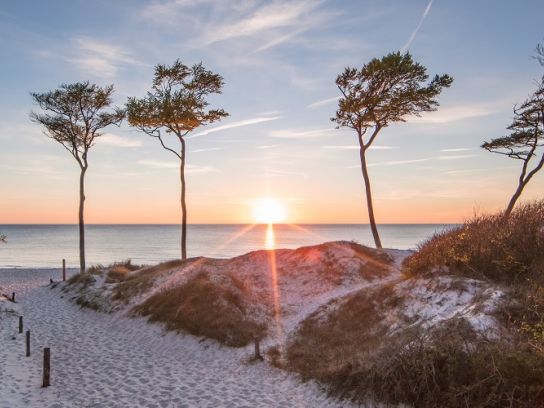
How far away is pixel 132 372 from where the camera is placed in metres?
16.5

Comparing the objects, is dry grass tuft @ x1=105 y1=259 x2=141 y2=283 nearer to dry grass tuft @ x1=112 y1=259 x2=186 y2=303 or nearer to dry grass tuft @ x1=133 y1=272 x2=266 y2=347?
dry grass tuft @ x1=112 y1=259 x2=186 y2=303

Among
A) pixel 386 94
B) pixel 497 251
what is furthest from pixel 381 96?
pixel 497 251

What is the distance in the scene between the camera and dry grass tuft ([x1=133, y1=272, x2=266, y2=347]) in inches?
792

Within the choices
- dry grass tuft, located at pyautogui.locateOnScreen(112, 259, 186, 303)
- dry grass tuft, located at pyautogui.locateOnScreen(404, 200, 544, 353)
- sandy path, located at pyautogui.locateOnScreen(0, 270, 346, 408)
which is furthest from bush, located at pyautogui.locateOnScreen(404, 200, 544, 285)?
dry grass tuft, located at pyautogui.locateOnScreen(112, 259, 186, 303)

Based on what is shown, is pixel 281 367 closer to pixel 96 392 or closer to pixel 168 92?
pixel 96 392

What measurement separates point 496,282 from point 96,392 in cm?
1523


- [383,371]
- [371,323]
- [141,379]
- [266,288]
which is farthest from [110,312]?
[383,371]

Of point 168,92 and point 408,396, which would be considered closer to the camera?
point 408,396

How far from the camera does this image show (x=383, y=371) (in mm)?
11773

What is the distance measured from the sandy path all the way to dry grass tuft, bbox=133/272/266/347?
0.75m

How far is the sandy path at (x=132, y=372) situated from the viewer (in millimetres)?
13570

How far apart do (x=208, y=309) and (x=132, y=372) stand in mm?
6140

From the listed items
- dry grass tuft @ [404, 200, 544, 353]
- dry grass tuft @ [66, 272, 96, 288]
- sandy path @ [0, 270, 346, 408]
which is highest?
dry grass tuft @ [404, 200, 544, 353]

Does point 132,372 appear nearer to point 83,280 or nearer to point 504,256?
point 504,256
